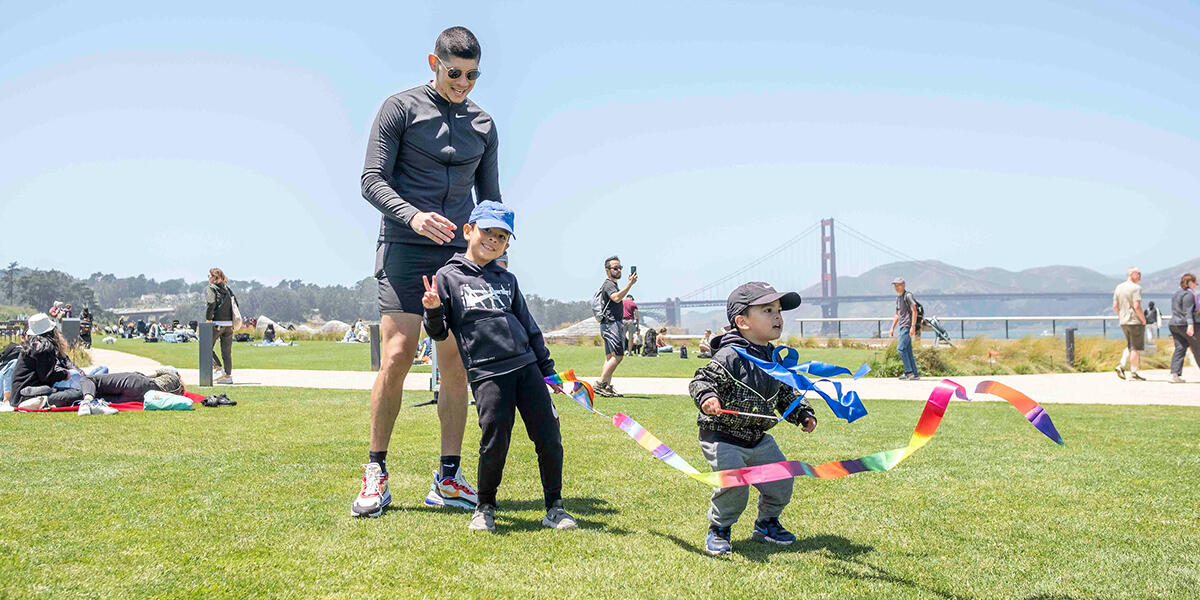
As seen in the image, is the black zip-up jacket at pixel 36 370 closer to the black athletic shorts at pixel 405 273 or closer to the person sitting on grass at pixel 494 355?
the black athletic shorts at pixel 405 273

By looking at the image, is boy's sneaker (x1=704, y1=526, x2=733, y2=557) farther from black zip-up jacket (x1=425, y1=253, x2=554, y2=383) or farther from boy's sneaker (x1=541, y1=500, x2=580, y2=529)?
black zip-up jacket (x1=425, y1=253, x2=554, y2=383)

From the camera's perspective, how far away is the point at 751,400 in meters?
3.88

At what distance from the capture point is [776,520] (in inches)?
155

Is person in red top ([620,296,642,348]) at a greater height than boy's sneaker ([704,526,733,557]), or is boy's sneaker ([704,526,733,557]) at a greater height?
person in red top ([620,296,642,348])

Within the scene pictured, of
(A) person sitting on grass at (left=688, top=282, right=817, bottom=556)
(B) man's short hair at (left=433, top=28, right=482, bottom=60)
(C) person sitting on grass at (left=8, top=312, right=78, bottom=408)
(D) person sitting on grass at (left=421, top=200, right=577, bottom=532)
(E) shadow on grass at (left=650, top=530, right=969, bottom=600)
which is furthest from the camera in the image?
(C) person sitting on grass at (left=8, top=312, right=78, bottom=408)

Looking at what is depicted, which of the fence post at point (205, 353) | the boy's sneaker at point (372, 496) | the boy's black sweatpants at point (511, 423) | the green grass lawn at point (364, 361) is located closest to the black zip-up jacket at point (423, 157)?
the boy's black sweatpants at point (511, 423)

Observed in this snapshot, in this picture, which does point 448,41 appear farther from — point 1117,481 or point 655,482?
point 1117,481

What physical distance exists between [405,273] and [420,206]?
35 cm

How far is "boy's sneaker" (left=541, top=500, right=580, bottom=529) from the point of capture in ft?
13.0

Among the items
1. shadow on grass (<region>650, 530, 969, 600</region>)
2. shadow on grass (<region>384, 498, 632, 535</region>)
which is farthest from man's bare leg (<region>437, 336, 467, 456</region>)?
shadow on grass (<region>650, 530, 969, 600</region>)

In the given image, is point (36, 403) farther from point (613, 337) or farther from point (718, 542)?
point (718, 542)

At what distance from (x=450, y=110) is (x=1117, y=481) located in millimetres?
4287

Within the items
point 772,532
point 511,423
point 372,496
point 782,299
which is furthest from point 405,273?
point 772,532

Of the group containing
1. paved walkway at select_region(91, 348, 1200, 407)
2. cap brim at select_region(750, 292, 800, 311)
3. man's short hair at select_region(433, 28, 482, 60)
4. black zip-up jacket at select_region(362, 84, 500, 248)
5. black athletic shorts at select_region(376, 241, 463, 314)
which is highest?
man's short hair at select_region(433, 28, 482, 60)
